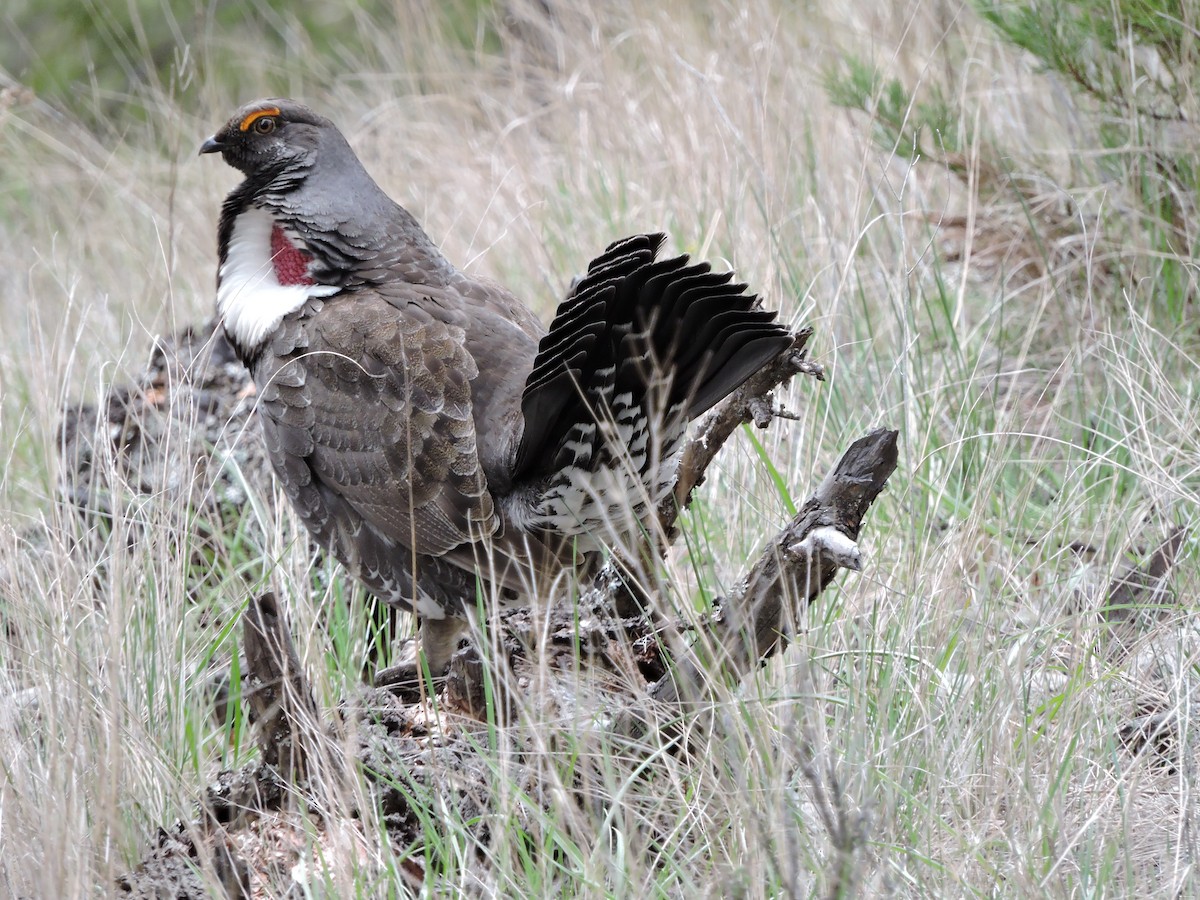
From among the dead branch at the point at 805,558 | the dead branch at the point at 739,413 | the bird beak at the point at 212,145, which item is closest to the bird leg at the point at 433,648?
the dead branch at the point at 739,413

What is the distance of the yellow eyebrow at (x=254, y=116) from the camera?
3.71m

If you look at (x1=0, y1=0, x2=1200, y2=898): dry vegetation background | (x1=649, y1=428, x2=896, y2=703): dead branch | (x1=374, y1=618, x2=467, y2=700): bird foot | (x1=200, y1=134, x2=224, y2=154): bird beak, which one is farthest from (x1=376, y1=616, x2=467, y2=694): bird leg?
(x1=200, y1=134, x2=224, y2=154): bird beak

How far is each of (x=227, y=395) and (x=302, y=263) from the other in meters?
1.12

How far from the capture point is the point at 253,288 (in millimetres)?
3619

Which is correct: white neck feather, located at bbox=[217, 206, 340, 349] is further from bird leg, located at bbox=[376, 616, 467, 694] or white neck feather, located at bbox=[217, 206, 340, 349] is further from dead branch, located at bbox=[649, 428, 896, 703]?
dead branch, located at bbox=[649, 428, 896, 703]

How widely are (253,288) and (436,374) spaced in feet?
2.35

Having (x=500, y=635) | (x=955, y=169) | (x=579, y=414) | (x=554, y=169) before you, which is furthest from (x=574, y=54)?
(x=500, y=635)

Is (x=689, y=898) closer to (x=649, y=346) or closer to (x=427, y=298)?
(x=649, y=346)

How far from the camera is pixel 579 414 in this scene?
116 inches

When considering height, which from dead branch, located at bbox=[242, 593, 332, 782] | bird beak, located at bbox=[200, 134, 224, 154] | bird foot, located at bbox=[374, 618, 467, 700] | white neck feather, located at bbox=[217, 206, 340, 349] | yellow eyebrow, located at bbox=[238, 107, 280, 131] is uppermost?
yellow eyebrow, located at bbox=[238, 107, 280, 131]

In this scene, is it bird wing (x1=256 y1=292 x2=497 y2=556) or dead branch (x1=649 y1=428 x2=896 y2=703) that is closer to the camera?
dead branch (x1=649 y1=428 x2=896 y2=703)

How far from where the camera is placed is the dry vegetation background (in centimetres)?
223

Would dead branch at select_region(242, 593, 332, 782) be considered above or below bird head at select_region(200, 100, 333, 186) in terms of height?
below

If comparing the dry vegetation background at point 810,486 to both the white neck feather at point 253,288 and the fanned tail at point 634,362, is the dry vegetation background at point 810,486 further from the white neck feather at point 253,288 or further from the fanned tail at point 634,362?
the fanned tail at point 634,362
